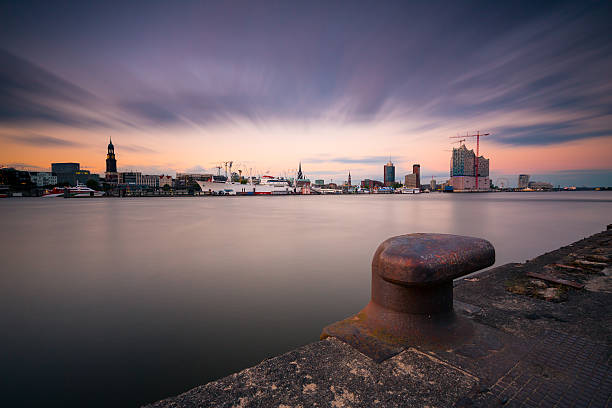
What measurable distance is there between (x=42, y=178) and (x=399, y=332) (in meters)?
207

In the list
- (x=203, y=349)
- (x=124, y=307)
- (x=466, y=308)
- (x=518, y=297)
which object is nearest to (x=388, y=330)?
(x=466, y=308)

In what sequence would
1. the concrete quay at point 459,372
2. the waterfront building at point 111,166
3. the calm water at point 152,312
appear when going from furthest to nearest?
the waterfront building at point 111,166 < the calm water at point 152,312 < the concrete quay at point 459,372

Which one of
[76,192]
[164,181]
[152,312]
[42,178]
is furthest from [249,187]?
[42,178]

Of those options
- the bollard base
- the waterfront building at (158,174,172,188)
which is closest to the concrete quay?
the bollard base

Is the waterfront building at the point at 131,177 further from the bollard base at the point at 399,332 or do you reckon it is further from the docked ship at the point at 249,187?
the bollard base at the point at 399,332

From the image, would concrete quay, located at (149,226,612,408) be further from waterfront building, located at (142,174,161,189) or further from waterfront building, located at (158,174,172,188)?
waterfront building, located at (142,174,161,189)

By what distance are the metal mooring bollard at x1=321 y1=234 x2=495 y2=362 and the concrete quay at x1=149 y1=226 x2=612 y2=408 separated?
0.15ft

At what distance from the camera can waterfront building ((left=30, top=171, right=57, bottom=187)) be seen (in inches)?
5719

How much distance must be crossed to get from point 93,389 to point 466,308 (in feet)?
14.4

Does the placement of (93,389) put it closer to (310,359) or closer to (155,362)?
(155,362)

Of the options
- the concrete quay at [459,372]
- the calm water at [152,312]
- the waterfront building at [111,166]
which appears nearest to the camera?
the concrete quay at [459,372]

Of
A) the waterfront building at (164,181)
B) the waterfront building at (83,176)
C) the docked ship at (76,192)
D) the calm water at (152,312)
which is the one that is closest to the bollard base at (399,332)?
the calm water at (152,312)

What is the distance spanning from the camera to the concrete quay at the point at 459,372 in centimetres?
176

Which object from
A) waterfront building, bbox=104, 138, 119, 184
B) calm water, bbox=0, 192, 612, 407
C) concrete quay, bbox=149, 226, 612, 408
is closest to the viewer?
concrete quay, bbox=149, 226, 612, 408
